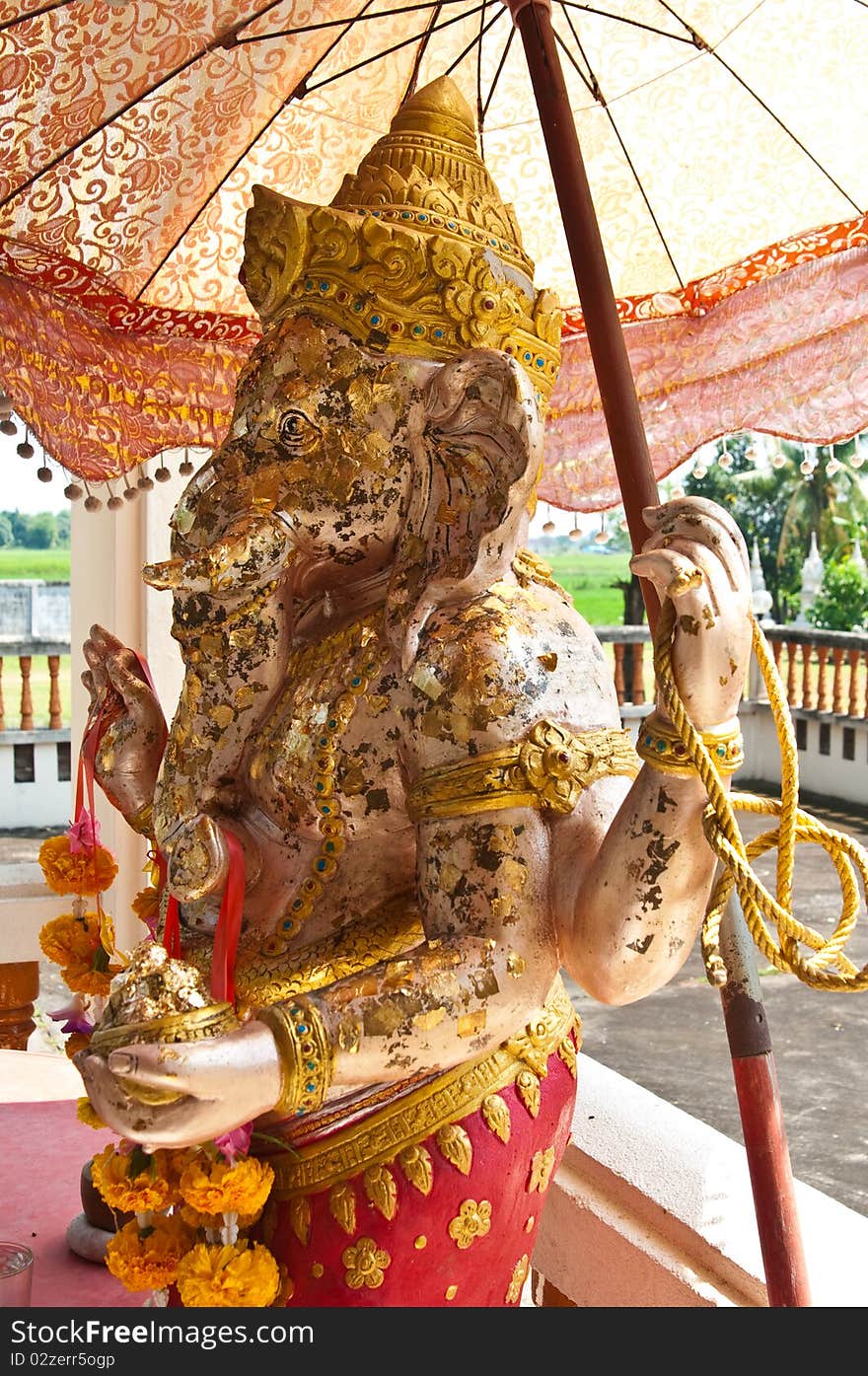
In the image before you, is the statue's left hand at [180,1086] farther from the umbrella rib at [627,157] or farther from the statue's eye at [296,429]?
the umbrella rib at [627,157]

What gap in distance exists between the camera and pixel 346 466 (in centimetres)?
115

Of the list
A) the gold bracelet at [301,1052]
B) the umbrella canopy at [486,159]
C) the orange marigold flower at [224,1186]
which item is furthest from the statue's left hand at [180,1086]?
the umbrella canopy at [486,159]

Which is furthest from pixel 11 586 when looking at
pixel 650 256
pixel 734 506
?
pixel 650 256

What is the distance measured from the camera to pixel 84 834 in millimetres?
1509

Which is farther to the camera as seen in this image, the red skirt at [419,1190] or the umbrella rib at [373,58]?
the umbrella rib at [373,58]

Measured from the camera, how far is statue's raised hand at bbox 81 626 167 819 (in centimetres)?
140

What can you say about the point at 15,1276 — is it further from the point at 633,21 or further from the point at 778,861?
the point at 633,21

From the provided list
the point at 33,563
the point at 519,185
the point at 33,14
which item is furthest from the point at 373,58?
the point at 33,563

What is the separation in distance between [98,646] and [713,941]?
2.53 ft

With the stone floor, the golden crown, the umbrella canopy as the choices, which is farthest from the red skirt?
the stone floor

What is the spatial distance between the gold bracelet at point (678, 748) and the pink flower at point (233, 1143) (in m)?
0.43

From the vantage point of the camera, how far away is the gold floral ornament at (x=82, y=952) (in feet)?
4.66

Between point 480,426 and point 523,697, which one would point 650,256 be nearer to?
point 480,426

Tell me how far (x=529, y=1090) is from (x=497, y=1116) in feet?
0.12
